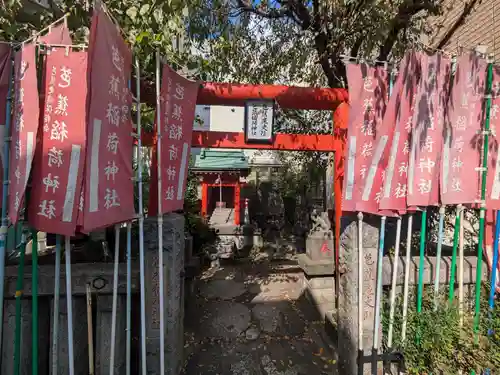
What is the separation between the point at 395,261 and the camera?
3.15 m

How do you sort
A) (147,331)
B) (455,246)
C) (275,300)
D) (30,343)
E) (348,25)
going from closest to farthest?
(30,343), (147,331), (455,246), (348,25), (275,300)

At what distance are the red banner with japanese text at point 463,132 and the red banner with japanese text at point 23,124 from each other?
395 centimetres

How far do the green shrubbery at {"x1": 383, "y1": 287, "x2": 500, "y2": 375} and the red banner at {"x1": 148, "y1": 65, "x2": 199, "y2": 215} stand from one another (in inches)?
109

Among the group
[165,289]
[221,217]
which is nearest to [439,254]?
[165,289]

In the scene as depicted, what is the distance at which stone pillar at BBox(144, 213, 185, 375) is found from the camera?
117 inches

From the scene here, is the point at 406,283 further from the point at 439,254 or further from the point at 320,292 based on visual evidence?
the point at 320,292

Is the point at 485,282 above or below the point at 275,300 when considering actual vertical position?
above

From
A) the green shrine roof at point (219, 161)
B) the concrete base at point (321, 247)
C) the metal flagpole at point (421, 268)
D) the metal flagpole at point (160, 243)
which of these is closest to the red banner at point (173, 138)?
the metal flagpole at point (160, 243)

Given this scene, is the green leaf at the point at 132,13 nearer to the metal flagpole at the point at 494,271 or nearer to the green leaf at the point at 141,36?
the green leaf at the point at 141,36

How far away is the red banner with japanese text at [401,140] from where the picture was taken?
119 inches

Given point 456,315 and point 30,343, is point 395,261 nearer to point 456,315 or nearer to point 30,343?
point 456,315

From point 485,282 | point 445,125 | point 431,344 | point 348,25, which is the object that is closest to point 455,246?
point 485,282

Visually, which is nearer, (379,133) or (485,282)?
(379,133)

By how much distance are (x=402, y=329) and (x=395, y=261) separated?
757 millimetres
